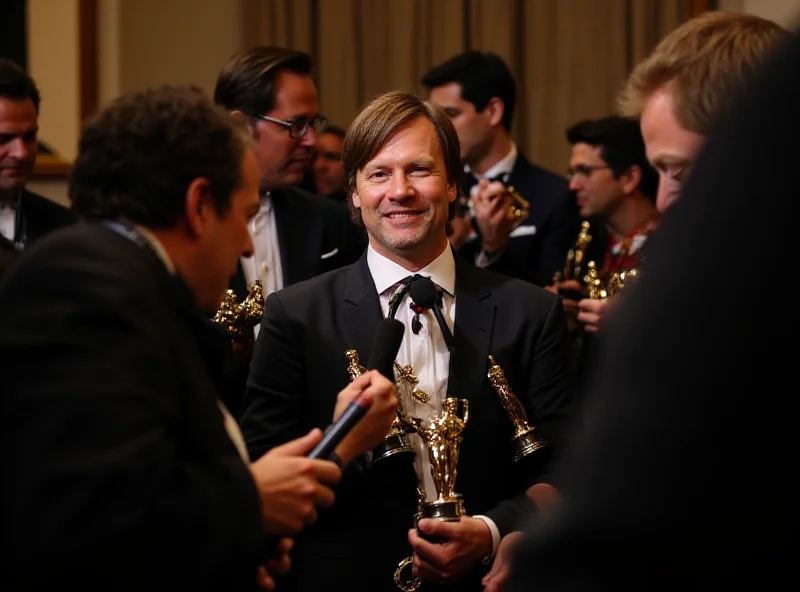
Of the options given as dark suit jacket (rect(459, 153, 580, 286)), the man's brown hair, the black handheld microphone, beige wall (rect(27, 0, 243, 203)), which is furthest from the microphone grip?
beige wall (rect(27, 0, 243, 203))

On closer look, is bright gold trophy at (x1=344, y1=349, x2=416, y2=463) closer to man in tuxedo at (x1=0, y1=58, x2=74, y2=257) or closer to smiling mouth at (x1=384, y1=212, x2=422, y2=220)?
smiling mouth at (x1=384, y1=212, x2=422, y2=220)

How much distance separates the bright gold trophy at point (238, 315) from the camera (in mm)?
2684

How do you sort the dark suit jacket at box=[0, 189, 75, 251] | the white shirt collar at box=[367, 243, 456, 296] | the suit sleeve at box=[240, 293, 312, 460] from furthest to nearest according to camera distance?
1. the dark suit jacket at box=[0, 189, 75, 251]
2. the white shirt collar at box=[367, 243, 456, 296]
3. the suit sleeve at box=[240, 293, 312, 460]

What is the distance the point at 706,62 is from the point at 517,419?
3.08ft

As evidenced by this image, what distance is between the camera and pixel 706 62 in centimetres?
159

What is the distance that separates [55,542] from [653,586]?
82 cm

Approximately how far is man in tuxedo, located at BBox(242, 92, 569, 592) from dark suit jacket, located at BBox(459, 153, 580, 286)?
125 cm

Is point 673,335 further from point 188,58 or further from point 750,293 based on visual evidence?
point 188,58

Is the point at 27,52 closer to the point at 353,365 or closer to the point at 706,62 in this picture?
the point at 353,365

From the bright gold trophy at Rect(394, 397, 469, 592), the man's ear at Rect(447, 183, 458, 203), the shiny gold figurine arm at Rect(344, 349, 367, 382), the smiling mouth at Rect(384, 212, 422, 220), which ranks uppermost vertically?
the man's ear at Rect(447, 183, 458, 203)

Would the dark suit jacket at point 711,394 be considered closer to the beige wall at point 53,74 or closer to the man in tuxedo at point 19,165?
the man in tuxedo at point 19,165

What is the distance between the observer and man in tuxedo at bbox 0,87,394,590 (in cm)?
123

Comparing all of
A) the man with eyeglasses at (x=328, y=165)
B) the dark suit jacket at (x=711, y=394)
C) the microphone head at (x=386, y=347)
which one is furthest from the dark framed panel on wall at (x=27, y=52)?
the dark suit jacket at (x=711, y=394)

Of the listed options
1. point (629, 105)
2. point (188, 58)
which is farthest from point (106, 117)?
point (188, 58)
